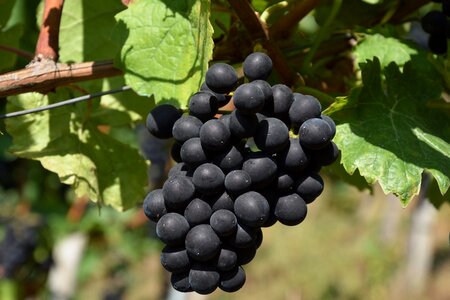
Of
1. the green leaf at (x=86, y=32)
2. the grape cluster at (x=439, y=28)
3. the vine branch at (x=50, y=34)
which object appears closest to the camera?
the vine branch at (x=50, y=34)

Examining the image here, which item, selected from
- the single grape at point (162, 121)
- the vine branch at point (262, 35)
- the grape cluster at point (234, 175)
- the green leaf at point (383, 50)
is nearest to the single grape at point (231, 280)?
the grape cluster at point (234, 175)

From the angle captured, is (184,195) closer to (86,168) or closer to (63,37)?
(86,168)

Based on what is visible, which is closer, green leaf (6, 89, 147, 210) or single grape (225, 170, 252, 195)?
single grape (225, 170, 252, 195)

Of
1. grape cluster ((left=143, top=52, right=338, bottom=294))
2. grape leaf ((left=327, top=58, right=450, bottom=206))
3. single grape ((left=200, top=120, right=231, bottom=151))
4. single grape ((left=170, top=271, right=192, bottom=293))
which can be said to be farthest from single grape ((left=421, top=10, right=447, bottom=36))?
single grape ((left=170, top=271, right=192, bottom=293))

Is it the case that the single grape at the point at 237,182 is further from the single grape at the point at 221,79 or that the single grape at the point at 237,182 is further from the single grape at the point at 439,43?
the single grape at the point at 439,43

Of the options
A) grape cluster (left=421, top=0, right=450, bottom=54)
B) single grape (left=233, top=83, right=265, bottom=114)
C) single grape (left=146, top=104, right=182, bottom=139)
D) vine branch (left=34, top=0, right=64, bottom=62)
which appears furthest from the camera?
grape cluster (left=421, top=0, right=450, bottom=54)

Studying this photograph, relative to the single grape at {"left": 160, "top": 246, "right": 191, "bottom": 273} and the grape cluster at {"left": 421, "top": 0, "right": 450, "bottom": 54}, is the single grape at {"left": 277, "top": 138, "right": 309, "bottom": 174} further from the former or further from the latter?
the grape cluster at {"left": 421, "top": 0, "right": 450, "bottom": 54}
